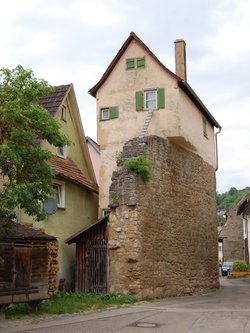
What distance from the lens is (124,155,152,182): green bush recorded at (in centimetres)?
1848

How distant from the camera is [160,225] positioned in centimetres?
1995

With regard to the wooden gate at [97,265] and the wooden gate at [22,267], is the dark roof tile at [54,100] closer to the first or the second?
the wooden gate at [97,265]

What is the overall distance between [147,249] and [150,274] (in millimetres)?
973

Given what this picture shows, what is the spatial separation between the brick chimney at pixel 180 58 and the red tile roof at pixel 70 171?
288 inches

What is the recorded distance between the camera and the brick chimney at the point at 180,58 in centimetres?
2506

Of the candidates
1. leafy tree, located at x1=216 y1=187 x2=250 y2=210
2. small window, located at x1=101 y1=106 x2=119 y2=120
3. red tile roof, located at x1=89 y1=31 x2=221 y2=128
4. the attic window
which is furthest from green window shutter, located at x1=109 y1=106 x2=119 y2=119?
leafy tree, located at x1=216 y1=187 x2=250 y2=210

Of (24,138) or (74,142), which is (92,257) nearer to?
(74,142)

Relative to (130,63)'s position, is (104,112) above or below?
below

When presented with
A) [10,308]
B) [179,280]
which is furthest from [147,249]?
[10,308]

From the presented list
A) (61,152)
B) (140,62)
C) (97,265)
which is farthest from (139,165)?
(140,62)

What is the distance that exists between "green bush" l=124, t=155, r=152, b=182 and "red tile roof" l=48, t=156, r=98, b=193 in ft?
9.54

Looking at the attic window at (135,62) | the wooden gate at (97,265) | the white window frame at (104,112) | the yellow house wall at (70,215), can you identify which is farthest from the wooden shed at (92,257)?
the attic window at (135,62)

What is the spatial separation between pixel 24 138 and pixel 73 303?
6744 mm

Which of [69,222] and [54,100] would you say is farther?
[54,100]
